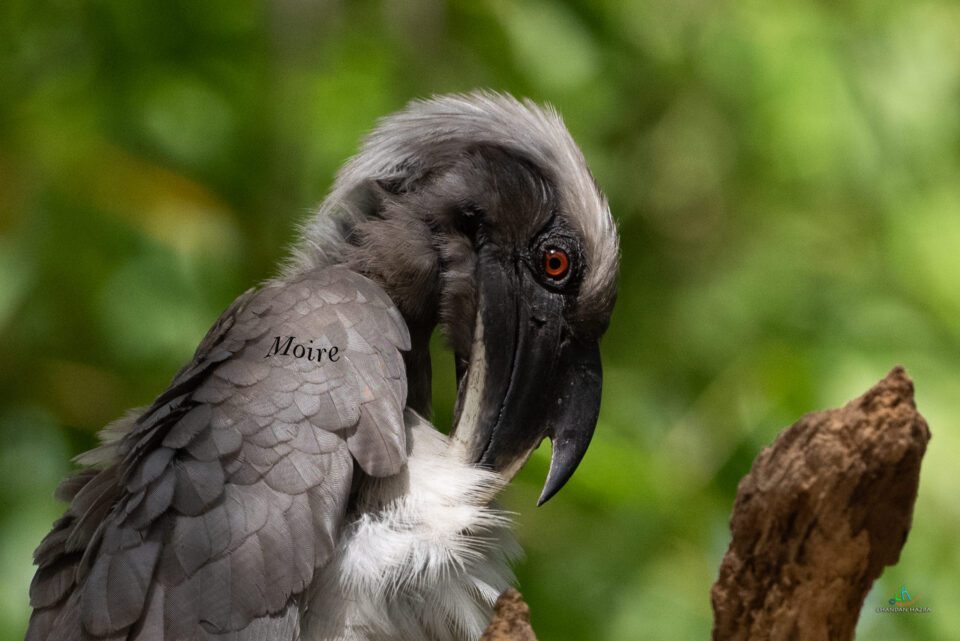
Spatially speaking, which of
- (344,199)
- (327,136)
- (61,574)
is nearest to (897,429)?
(344,199)

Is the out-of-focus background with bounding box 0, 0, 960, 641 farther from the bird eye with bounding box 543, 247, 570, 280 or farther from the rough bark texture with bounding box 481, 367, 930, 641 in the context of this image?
the rough bark texture with bounding box 481, 367, 930, 641

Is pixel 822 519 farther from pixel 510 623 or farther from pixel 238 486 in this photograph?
pixel 238 486

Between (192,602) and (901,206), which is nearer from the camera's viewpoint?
(192,602)

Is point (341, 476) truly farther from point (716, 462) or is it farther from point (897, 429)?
point (716, 462)

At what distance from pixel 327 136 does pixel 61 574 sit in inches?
75.0

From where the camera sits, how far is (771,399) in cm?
362

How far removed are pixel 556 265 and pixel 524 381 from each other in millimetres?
269

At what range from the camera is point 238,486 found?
2.08 meters

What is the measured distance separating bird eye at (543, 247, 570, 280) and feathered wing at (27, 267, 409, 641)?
14.7 inches

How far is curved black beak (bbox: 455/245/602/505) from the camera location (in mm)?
2402
